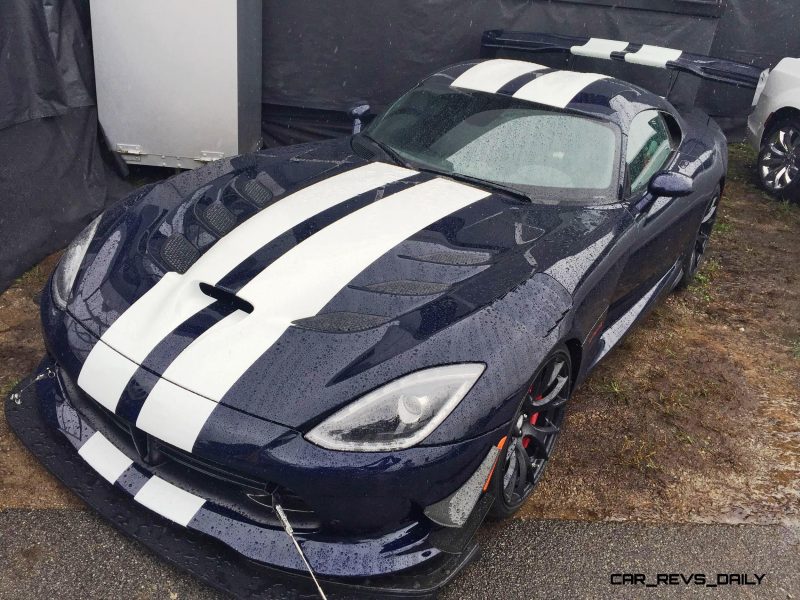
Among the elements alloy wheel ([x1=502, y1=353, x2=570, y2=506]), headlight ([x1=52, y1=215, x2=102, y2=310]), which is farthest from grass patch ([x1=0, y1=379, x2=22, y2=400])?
alloy wheel ([x1=502, y1=353, x2=570, y2=506])

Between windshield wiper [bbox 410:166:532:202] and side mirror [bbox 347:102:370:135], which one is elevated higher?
windshield wiper [bbox 410:166:532:202]

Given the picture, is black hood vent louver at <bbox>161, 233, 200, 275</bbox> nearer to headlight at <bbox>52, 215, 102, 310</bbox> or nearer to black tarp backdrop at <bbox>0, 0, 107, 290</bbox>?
headlight at <bbox>52, 215, 102, 310</bbox>

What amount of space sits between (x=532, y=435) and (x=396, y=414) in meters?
0.69

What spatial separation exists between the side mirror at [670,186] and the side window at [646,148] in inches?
3.7

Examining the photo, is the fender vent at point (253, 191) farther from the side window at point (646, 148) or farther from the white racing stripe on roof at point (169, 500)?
the side window at point (646, 148)

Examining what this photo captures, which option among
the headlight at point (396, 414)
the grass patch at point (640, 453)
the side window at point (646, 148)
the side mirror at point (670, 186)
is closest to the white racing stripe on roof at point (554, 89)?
the side window at point (646, 148)

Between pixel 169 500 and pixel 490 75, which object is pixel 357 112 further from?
pixel 169 500

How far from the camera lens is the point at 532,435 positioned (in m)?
2.48

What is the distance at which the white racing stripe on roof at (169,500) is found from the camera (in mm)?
2047

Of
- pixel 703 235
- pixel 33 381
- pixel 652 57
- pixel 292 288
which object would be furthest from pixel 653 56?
pixel 33 381

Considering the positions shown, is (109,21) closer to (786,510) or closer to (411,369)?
(411,369)

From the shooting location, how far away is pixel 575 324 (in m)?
2.49

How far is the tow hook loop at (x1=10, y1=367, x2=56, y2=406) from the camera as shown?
2506mm

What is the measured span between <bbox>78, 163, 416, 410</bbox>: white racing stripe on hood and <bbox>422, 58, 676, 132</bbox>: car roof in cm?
95
